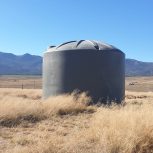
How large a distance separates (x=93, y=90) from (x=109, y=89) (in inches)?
32.1

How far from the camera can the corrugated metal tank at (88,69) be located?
1688 centimetres

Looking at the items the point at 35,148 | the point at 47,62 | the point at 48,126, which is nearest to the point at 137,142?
the point at 35,148

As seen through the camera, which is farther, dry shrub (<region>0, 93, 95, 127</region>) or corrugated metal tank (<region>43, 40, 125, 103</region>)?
corrugated metal tank (<region>43, 40, 125, 103</region>)

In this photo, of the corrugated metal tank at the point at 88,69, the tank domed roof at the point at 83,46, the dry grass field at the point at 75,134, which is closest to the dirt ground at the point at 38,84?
the tank domed roof at the point at 83,46

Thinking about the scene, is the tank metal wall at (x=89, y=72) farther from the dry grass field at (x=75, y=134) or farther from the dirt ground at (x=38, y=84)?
the dirt ground at (x=38, y=84)

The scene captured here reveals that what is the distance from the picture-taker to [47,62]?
719 inches

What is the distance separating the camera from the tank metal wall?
16.9 meters

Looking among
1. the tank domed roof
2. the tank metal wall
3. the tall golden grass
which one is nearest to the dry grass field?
the tall golden grass

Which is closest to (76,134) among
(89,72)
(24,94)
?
(89,72)

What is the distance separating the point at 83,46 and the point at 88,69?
3.87 ft

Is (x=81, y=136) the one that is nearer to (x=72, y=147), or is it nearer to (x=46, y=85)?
(x=72, y=147)

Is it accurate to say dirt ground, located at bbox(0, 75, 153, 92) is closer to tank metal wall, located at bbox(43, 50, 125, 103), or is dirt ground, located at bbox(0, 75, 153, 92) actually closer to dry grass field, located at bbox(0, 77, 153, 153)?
tank metal wall, located at bbox(43, 50, 125, 103)

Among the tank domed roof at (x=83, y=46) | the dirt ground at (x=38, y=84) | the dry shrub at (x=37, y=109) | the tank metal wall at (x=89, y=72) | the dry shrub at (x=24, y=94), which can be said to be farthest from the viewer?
the dirt ground at (x=38, y=84)

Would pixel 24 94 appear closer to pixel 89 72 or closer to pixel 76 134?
pixel 89 72
